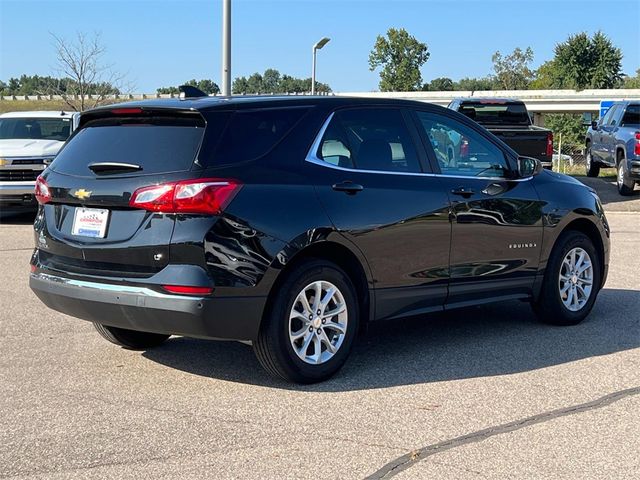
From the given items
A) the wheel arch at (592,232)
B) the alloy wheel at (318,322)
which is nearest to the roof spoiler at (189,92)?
the alloy wheel at (318,322)

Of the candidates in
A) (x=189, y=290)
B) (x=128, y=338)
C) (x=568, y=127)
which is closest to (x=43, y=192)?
(x=128, y=338)

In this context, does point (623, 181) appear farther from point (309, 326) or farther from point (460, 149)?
point (309, 326)

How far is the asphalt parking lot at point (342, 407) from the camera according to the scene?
4.04 metres

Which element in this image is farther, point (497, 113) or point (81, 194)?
point (497, 113)

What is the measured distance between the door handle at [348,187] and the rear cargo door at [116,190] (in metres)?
0.94

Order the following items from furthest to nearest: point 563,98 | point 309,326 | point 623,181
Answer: point 563,98 < point 623,181 < point 309,326

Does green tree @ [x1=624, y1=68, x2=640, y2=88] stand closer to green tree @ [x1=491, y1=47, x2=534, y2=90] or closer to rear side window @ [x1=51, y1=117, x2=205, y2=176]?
green tree @ [x1=491, y1=47, x2=534, y2=90]

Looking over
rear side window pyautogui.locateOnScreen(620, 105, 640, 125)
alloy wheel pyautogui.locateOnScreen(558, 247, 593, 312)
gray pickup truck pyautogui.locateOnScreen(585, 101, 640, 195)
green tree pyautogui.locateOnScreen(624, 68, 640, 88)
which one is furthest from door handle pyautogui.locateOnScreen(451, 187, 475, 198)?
green tree pyautogui.locateOnScreen(624, 68, 640, 88)

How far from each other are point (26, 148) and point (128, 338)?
9.71 metres

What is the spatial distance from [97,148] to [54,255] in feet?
2.39

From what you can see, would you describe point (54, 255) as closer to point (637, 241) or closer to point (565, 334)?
point (565, 334)

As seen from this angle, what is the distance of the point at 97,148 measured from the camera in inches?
210

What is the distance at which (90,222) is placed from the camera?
5.11 metres

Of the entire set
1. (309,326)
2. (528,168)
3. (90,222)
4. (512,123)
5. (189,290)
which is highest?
(512,123)
